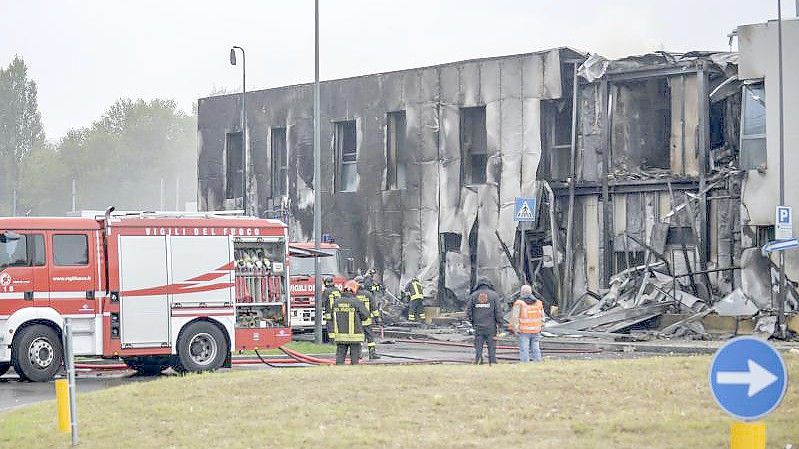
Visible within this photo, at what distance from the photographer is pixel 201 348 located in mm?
23016

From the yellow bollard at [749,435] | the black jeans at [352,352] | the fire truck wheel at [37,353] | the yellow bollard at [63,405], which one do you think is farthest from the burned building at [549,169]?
the yellow bollard at [749,435]

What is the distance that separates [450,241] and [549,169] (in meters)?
4.13

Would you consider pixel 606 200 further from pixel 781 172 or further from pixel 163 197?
pixel 163 197

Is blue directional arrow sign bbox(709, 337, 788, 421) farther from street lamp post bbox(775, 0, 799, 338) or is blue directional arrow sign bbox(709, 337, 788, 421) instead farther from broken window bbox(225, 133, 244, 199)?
broken window bbox(225, 133, 244, 199)

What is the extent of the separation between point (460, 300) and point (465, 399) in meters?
25.9

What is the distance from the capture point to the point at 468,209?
39.7 meters

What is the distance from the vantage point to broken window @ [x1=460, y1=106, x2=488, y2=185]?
4016cm

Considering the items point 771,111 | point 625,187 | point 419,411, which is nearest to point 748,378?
point 419,411

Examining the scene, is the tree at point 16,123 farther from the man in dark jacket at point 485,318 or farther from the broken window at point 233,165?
the man in dark jacket at point 485,318

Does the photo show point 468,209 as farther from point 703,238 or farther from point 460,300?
point 703,238

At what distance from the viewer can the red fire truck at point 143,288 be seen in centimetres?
2172

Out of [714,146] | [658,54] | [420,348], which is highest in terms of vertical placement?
[658,54]

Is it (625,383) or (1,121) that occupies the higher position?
(1,121)

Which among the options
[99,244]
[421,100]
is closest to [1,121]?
[421,100]
